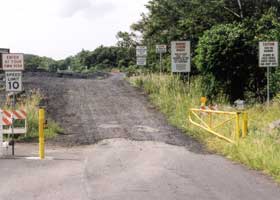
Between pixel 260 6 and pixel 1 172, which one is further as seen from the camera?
pixel 260 6

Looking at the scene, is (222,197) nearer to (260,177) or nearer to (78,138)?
(260,177)

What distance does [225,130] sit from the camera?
55.3 ft

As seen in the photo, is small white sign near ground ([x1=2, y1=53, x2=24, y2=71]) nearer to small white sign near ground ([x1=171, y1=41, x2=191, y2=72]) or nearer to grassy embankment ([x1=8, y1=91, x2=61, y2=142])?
grassy embankment ([x1=8, y1=91, x2=61, y2=142])

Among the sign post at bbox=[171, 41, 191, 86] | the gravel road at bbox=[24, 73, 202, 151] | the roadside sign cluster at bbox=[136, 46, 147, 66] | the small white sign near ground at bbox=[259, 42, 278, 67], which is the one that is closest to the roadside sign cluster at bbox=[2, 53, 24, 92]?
the gravel road at bbox=[24, 73, 202, 151]

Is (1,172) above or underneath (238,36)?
underneath

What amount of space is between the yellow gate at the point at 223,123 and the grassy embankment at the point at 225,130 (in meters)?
0.22

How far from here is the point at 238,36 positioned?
979 inches

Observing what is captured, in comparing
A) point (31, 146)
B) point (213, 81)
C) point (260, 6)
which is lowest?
point (31, 146)

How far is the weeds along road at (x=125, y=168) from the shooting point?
9719mm

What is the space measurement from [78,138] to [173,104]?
6.98 m

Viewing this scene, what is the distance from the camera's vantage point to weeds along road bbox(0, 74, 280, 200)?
9719 millimetres

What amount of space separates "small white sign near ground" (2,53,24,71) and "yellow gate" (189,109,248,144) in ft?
19.9

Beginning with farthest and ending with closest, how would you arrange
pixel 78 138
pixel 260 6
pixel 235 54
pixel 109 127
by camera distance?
1. pixel 260 6
2. pixel 235 54
3. pixel 109 127
4. pixel 78 138

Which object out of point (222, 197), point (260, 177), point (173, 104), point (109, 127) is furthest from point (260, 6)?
point (222, 197)
